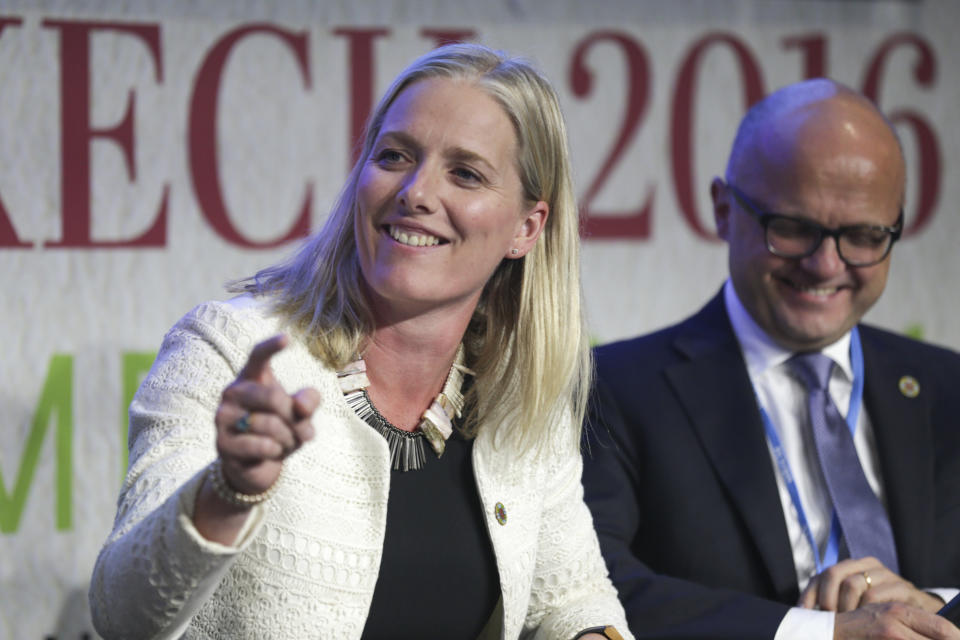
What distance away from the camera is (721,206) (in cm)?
216

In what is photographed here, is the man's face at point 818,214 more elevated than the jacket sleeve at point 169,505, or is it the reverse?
the man's face at point 818,214

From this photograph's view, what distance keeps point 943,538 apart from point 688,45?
1273mm

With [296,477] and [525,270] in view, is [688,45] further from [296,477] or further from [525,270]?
[296,477]

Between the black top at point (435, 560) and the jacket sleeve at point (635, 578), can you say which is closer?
the black top at point (435, 560)

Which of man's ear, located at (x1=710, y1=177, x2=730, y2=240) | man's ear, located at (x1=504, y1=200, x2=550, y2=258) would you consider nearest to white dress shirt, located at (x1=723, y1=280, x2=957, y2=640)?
man's ear, located at (x1=710, y1=177, x2=730, y2=240)

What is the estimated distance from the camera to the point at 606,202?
8.60 feet

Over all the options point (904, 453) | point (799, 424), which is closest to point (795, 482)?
point (799, 424)

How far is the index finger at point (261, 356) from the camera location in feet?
3.31

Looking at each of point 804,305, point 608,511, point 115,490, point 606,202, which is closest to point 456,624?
point 608,511

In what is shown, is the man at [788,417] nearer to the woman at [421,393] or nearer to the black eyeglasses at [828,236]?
the black eyeglasses at [828,236]

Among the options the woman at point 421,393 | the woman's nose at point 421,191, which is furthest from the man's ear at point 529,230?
the woman's nose at point 421,191

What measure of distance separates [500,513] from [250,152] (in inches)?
47.0

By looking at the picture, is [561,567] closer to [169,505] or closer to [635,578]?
[635,578]

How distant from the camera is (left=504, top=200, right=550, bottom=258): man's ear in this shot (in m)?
1.69
